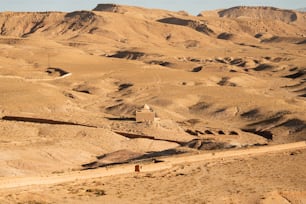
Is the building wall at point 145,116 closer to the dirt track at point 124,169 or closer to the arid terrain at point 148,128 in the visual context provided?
the arid terrain at point 148,128

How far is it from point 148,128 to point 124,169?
14847 mm

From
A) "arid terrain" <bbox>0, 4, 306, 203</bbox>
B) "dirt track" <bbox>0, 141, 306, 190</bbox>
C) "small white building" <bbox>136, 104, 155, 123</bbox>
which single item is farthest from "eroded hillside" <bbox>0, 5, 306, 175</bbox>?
"dirt track" <bbox>0, 141, 306, 190</bbox>

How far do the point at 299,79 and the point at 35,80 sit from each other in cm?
2813

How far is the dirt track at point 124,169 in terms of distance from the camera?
17.7 meters

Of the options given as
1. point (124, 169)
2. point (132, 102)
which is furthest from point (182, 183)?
point (132, 102)

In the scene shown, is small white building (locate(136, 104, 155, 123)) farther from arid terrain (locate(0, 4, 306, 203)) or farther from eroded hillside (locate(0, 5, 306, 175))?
eroded hillside (locate(0, 5, 306, 175))

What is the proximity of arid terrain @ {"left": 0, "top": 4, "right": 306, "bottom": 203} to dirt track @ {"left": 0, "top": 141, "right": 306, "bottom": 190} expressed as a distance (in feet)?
0.14

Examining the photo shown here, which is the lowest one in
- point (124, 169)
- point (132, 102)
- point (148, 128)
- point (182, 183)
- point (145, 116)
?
point (132, 102)

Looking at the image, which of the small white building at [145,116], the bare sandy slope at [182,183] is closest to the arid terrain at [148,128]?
the bare sandy slope at [182,183]

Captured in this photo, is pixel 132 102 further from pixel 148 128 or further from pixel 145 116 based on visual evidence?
pixel 148 128

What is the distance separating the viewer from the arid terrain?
18.5 metres

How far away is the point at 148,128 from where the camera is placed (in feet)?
117

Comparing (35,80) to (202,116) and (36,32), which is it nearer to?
(202,116)

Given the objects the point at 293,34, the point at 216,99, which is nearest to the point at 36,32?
the point at 293,34
